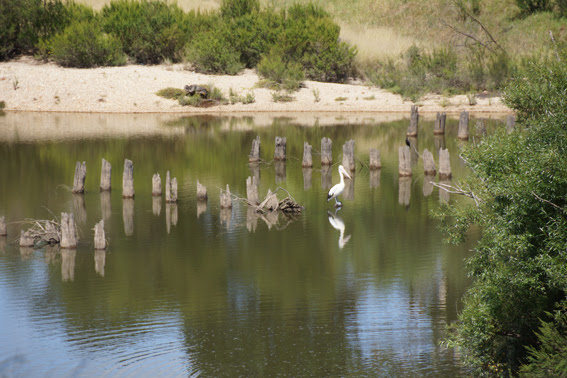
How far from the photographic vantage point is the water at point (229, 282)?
34.5 feet

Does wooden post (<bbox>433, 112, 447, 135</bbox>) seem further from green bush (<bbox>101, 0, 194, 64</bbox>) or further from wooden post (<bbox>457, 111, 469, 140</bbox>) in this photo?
green bush (<bbox>101, 0, 194, 64</bbox>)

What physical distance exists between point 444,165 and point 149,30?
2815 centimetres

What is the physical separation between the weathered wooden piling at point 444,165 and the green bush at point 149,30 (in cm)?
2752

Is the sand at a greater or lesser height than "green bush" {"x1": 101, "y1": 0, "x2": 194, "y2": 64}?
lesser

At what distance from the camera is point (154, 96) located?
40.3m

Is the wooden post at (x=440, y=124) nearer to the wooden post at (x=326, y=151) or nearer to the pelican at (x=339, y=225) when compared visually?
the wooden post at (x=326, y=151)

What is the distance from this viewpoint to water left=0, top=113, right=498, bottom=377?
414 inches

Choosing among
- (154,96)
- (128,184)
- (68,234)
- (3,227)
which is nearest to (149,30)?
(154,96)

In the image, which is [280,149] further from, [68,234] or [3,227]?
[68,234]

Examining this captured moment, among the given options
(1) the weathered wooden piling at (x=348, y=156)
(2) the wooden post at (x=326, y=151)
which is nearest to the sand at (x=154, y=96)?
(2) the wooden post at (x=326, y=151)

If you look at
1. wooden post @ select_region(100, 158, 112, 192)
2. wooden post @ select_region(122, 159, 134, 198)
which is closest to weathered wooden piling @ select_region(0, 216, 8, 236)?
wooden post @ select_region(122, 159, 134, 198)

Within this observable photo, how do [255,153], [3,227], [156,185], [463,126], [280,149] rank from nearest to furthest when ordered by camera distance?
[3,227], [156,185], [255,153], [280,149], [463,126]

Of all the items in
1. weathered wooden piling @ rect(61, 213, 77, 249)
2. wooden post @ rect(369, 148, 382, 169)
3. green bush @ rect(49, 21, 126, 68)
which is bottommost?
weathered wooden piling @ rect(61, 213, 77, 249)

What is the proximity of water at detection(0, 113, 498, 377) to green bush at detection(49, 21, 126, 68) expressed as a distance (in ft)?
67.5
